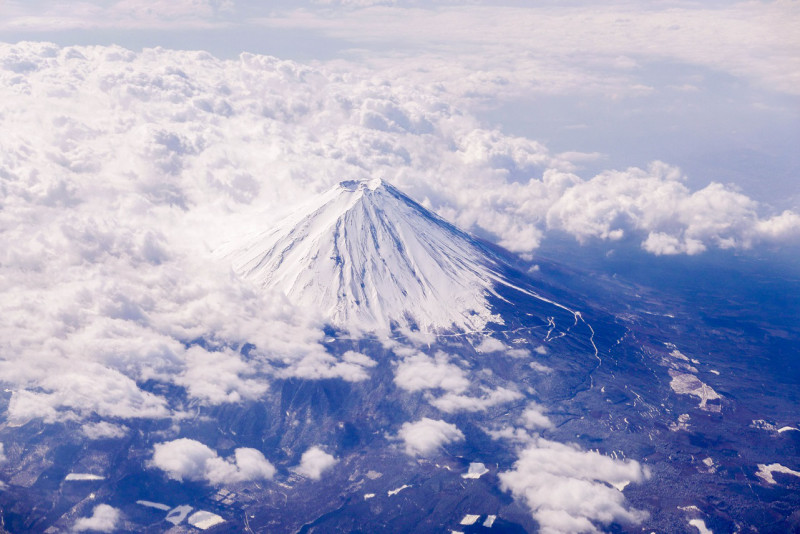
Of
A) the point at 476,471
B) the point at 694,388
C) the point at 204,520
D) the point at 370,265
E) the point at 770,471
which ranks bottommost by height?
the point at 204,520

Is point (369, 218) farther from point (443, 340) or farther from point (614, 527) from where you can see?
point (614, 527)

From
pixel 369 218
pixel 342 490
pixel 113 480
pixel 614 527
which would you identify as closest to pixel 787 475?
pixel 614 527

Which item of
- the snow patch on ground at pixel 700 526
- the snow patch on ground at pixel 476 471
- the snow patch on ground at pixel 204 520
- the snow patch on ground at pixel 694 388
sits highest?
the snow patch on ground at pixel 694 388

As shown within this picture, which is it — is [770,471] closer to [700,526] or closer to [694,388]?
[700,526]

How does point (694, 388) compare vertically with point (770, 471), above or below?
above

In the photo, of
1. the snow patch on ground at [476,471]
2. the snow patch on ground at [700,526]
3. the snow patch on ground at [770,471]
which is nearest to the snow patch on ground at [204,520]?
the snow patch on ground at [476,471]

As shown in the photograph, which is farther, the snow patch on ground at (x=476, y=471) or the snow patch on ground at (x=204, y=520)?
the snow patch on ground at (x=476, y=471)

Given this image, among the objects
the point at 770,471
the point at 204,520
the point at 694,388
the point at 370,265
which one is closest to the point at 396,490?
the point at 204,520

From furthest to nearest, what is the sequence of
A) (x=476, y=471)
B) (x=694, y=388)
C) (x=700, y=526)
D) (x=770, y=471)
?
(x=694, y=388), (x=770, y=471), (x=476, y=471), (x=700, y=526)

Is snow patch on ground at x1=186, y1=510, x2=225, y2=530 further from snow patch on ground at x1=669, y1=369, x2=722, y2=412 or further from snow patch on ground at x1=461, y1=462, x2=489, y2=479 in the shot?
snow patch on ground at x1=669, y1=369, x2=722, y2=412

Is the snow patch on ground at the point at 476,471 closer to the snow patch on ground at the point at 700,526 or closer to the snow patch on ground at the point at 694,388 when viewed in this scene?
the snow patch on ground at the point at 700,526

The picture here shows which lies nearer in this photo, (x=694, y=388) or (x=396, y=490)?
(x=396, y=490)
